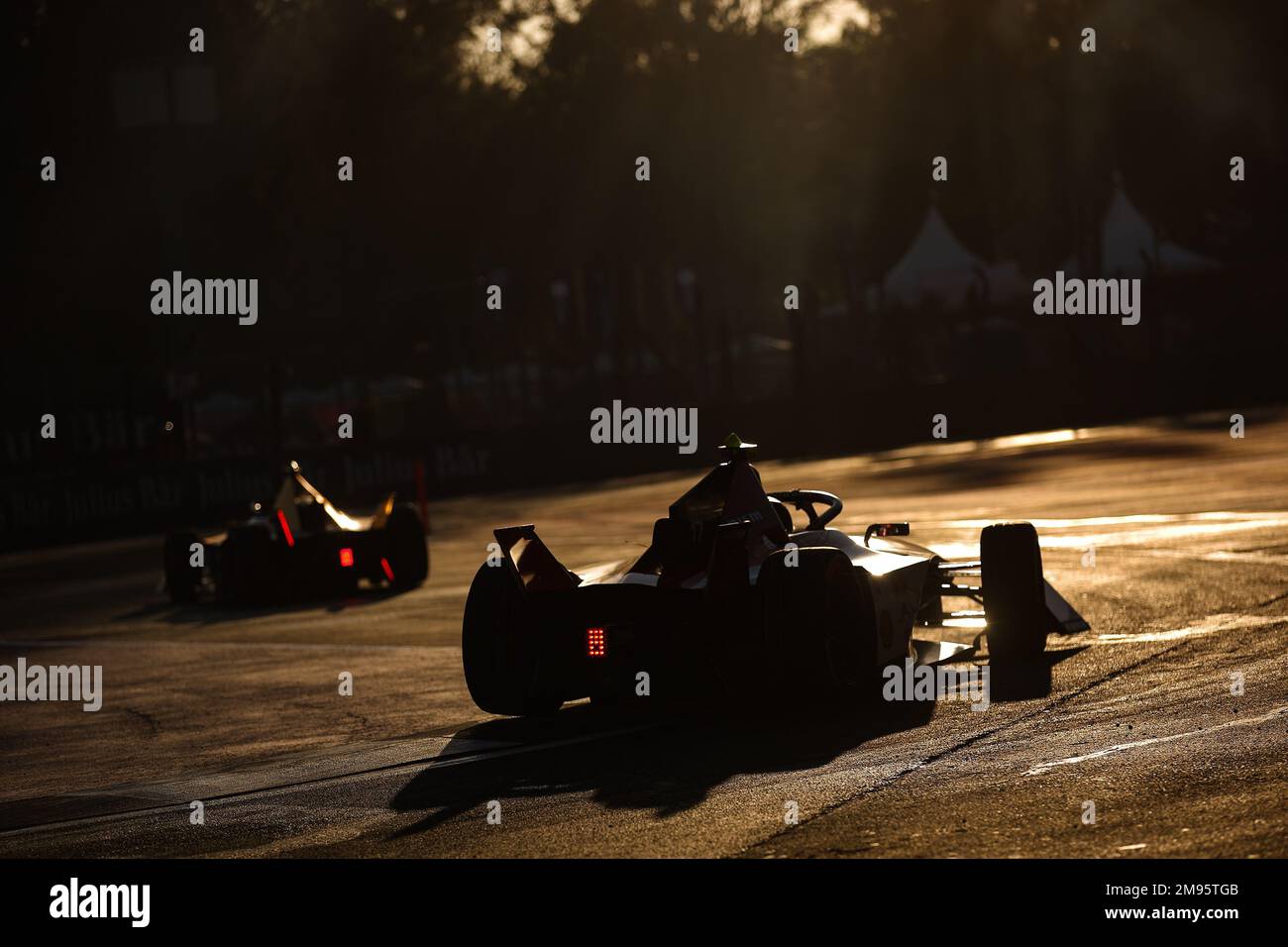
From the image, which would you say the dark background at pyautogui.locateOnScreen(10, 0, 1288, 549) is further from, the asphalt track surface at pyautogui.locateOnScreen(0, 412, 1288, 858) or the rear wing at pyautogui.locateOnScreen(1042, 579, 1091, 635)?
the rear wing at pyautogui.locateOnScreen(1042, 579, 1091, 635)

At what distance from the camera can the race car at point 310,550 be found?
1923 centimetres

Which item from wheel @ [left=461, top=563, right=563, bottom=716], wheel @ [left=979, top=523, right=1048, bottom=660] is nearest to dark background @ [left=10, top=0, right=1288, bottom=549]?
wheel @ [left=461, top=563, right=563, bottom=716]

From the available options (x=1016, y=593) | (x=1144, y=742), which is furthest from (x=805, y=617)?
(x=1016, y=593)

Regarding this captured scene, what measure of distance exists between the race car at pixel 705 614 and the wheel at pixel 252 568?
9144mm

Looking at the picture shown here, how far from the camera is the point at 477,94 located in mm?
84562

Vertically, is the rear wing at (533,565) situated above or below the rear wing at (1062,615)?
above

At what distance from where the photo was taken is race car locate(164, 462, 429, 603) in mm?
19234

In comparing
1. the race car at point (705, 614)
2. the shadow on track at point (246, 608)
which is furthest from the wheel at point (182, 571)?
the race car at point (705, 614)

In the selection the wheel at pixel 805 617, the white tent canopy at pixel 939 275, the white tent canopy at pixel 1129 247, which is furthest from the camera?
the white tent canopy at pixel 939 275

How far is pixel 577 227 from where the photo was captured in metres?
81.5

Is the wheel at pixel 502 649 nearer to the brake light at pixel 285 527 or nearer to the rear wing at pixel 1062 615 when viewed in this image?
the rear wing at pixel 1062 615

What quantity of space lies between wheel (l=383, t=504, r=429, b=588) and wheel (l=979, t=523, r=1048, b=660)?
944 centimetres

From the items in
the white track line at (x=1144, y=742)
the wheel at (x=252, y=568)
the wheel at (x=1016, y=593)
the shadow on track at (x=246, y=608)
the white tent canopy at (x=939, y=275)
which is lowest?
the shadow on track at (x=246, y=608)
